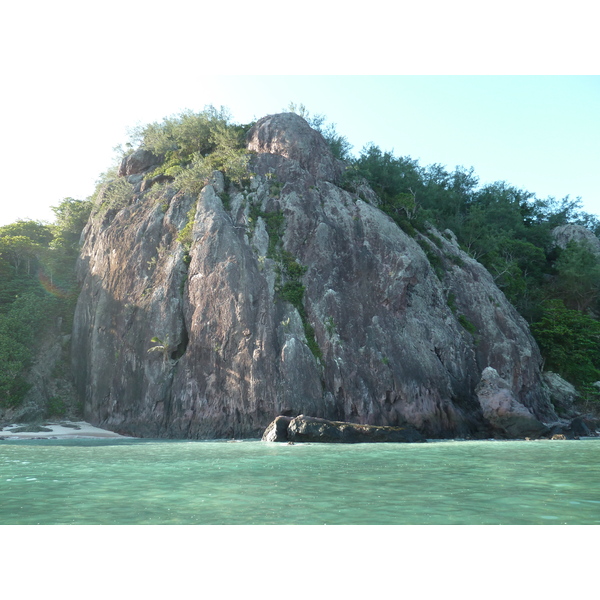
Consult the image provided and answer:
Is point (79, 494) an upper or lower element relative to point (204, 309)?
lower

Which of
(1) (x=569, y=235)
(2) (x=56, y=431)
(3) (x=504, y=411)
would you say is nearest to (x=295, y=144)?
(3) (x=504, y=411)

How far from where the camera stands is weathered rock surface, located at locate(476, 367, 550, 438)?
85.5 feet

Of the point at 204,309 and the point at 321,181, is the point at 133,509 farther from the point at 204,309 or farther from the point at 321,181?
the point at 321,181

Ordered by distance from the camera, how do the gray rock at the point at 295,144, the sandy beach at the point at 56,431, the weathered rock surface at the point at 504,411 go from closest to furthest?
the weathered rock surface at the point at 504,411
the sandy beach at the point at 56,431
the gray rock at the point at 295,144

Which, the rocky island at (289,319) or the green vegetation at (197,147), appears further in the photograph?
the green vegetation at (197,147)

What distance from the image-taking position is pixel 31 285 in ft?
134

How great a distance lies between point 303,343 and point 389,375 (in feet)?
16.7

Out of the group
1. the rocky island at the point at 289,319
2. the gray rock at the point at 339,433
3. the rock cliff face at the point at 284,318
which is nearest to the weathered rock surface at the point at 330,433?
the gray rock at the point at 339,433

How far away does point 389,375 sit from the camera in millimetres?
28953

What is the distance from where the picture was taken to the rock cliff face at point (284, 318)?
2845 centimetres

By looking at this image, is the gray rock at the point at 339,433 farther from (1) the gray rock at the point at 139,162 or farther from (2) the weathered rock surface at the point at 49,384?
(1) the gray rock at the point at 139,162

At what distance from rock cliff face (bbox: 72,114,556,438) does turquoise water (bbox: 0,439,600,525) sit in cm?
1334

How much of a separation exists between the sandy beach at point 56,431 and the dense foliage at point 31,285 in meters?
4.20

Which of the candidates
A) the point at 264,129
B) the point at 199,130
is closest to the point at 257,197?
the point at 264,129
